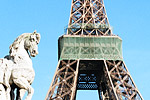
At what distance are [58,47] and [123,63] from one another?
272 inches

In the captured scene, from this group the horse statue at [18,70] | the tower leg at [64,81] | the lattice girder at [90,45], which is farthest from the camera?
the lattice girder at [90,45]

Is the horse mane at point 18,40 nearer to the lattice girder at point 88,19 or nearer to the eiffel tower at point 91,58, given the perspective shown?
the eiffel tower at point 91,58

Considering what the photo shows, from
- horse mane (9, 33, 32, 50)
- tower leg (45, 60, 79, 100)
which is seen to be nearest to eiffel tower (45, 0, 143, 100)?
tower leg (45, 60, 79, 100)

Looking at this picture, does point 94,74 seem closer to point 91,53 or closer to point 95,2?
point 91,53

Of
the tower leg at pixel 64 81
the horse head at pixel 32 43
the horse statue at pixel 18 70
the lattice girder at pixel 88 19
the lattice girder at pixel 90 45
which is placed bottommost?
the horse statue at pixel 18 70

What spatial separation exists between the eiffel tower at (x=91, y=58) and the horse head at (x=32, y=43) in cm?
2348

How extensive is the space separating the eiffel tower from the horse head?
23484 mm

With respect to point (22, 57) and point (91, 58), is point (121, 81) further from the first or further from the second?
point (22, 57)

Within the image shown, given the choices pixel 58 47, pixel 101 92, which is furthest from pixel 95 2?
pixel 101 92

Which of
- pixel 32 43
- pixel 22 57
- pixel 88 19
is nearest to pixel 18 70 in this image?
pixel 22 57

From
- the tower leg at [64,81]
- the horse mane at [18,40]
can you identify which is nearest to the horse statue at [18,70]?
the horse mane at [18,40]

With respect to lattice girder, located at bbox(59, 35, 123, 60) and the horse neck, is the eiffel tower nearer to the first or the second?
lattice girder, located at bbox(59, 35, 123, 60)

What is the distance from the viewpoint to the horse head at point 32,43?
22.8 ft

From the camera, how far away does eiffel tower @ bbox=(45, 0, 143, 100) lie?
1265 inches
